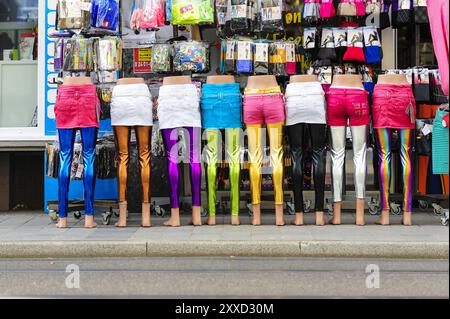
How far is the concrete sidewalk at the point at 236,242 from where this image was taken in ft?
23.9

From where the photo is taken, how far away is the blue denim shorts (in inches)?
340

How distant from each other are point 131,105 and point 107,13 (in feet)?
5.68

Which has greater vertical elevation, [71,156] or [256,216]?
[71,156]

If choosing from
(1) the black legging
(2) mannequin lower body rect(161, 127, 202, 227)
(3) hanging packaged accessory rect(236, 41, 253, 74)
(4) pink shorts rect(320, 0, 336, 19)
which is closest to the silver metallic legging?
(1) the black legging

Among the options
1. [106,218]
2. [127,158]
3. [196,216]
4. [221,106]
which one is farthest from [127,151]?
[221,106]

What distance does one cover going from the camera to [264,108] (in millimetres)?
8547

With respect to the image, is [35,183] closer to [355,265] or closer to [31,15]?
[31,15]

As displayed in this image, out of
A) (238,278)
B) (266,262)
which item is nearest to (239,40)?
(266,262)

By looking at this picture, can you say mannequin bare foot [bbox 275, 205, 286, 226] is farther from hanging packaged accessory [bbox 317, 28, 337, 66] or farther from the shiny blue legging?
hanging packaged accessory [bbox 317, 28, 337, 66]

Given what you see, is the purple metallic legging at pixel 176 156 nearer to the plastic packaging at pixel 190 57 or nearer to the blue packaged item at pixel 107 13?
the plastic packaging at pixel 190 57

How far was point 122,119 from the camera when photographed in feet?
28.3

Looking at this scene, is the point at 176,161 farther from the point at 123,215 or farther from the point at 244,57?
the point at 244,57

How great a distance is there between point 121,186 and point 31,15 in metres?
3.91
